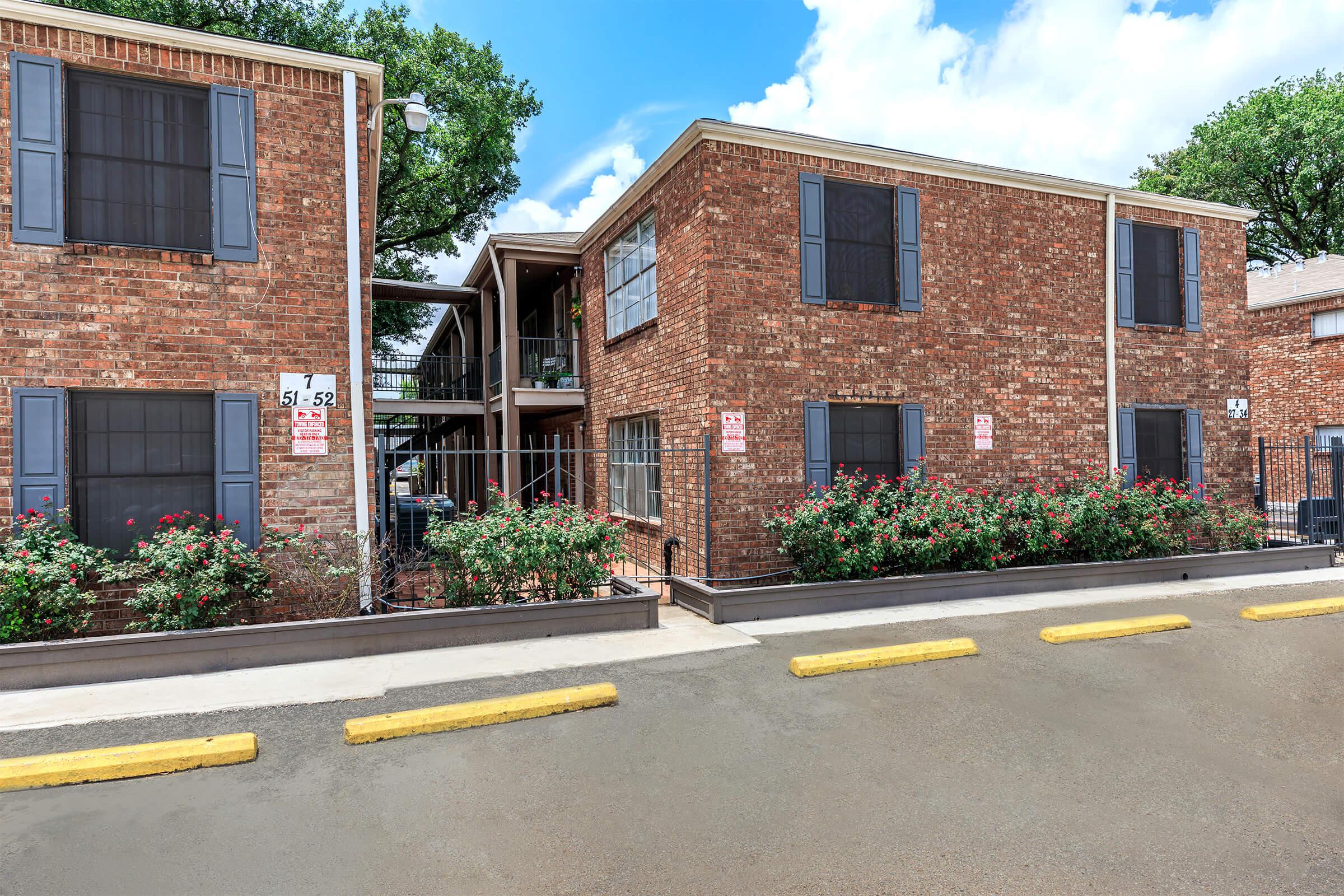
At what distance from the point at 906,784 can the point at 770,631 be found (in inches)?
145

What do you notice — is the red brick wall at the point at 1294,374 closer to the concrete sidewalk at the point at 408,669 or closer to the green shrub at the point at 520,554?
the concrete sidewalk at the point at 408,669

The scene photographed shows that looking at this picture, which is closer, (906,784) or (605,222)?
(906,784)

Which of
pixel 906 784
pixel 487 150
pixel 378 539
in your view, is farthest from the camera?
pixel 487 150

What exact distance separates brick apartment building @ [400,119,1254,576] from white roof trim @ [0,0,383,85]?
4272 mm

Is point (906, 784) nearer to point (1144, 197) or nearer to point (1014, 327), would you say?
point (1014, 327)

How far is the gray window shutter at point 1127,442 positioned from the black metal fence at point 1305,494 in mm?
2558

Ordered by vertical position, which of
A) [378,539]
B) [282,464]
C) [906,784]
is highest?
[282,464]

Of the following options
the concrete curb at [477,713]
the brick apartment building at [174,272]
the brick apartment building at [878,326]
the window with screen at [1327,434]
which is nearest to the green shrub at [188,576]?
the brick apartment building at [174,272]

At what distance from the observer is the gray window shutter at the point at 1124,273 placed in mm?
11859

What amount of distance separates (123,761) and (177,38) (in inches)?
271

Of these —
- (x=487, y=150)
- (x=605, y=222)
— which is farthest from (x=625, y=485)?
(x=487, y=150)

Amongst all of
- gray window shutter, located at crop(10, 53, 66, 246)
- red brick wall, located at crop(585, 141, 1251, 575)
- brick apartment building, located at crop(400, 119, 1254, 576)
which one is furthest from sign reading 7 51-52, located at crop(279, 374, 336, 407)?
red brick wall, located at crop(585, 141, 1251, 575)

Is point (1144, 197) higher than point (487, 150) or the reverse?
the reverse

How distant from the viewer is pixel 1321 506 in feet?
45.0
